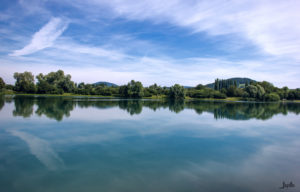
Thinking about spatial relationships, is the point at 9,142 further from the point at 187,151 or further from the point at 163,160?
the point at 187,151

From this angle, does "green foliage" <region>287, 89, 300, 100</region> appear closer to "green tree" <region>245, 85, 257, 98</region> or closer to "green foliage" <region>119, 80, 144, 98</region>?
"green tree" <region>245, 85, 257, 98</region>

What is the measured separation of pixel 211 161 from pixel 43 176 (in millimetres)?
8196

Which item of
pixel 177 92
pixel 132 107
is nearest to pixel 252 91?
pixel 177 92

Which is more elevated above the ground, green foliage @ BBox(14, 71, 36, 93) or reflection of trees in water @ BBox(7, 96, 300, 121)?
green foliage @ BBox(14, 71, 36, 93)

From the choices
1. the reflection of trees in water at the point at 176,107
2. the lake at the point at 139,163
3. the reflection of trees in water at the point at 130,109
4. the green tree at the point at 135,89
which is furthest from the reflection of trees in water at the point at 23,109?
the green tree at the point at 135,89

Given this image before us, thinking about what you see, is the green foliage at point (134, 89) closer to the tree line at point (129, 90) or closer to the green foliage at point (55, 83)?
the tree line at point (129, 90)

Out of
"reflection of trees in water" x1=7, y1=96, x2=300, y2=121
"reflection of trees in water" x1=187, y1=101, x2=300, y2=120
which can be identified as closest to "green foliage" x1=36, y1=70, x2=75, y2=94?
"reflection of trees in water" x1=7, y1=96, x2=300, y2=121

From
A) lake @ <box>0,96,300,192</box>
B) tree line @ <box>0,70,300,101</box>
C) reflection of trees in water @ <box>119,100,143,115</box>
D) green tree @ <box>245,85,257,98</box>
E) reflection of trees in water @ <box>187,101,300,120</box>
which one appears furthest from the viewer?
→ green tree @ <box>245,85,257,98</box>

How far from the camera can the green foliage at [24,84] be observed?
344 ft

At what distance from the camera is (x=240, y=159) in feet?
36.7

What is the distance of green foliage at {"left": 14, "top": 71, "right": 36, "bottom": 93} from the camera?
105 meters

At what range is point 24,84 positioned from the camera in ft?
344

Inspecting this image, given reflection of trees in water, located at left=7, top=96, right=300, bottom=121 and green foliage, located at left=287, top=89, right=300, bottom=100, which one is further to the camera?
green foliage, located at left=287, top=89, right=300, bottom=100

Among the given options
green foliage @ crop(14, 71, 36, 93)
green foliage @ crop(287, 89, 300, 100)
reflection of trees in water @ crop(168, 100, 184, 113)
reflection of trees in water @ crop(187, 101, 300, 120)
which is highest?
green foliage @ crop(14, 71, 36, 93)
